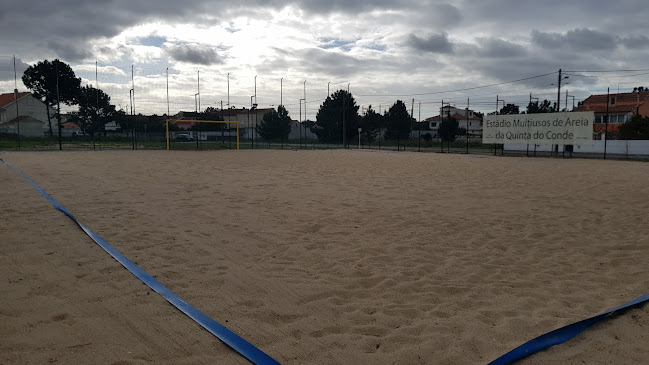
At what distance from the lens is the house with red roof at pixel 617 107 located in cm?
4788

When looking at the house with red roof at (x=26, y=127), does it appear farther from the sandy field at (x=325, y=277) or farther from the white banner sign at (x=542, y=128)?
the white banner sign at (x=542, y=128)

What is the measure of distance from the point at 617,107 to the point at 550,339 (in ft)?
194

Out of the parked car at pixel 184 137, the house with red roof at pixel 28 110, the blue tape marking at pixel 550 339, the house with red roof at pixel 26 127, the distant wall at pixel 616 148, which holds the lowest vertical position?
the blue tape marking at pixel 550 339

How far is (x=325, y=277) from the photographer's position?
12.3 ft

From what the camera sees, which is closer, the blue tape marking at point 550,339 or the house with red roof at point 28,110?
the blue tape marking at point 550,339

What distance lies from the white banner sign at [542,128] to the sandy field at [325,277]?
53.1 feet

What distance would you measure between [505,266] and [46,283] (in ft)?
13.0

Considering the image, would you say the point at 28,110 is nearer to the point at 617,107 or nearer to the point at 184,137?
the point at 184,137

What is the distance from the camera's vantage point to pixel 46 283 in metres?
3.45

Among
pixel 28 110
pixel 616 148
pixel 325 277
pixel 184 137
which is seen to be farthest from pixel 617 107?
pixel 28 110

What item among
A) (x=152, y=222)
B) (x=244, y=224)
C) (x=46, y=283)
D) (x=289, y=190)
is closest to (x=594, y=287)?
(x=244, y=224)

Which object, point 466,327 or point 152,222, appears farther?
point 152,222

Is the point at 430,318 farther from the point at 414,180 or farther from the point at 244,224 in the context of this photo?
the point at 414,180

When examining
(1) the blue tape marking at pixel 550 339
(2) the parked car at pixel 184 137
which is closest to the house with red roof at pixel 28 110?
(2) the parked car at pixel 184 137
